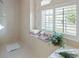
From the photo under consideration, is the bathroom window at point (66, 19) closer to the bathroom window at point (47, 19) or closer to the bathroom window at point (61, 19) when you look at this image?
the bathroom window at point (61, 19)

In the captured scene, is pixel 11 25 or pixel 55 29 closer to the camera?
pixel 55 29

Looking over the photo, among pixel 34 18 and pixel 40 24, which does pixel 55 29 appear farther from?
pixel 34 18

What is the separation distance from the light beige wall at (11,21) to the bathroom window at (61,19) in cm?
83

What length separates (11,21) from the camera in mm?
2600

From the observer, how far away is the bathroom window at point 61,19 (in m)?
1.49

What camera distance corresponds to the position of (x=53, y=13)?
183 centimetres

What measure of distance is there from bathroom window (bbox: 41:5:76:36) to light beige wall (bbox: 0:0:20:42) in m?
0.83

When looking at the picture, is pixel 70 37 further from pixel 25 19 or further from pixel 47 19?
pixel 25 19

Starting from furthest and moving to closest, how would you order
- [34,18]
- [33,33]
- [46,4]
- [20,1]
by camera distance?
1. [20,1]
2. [34,18]
3. [33,33]
4. [46,4]

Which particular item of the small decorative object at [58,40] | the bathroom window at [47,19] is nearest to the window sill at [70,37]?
the small decorative object at [58,40]

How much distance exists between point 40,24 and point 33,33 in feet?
0.76

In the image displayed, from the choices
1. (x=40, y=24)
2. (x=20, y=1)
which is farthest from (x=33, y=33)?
(x=20, y=1)

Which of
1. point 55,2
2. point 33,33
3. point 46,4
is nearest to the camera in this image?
point 55,2

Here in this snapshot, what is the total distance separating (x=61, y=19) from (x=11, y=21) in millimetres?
1363
